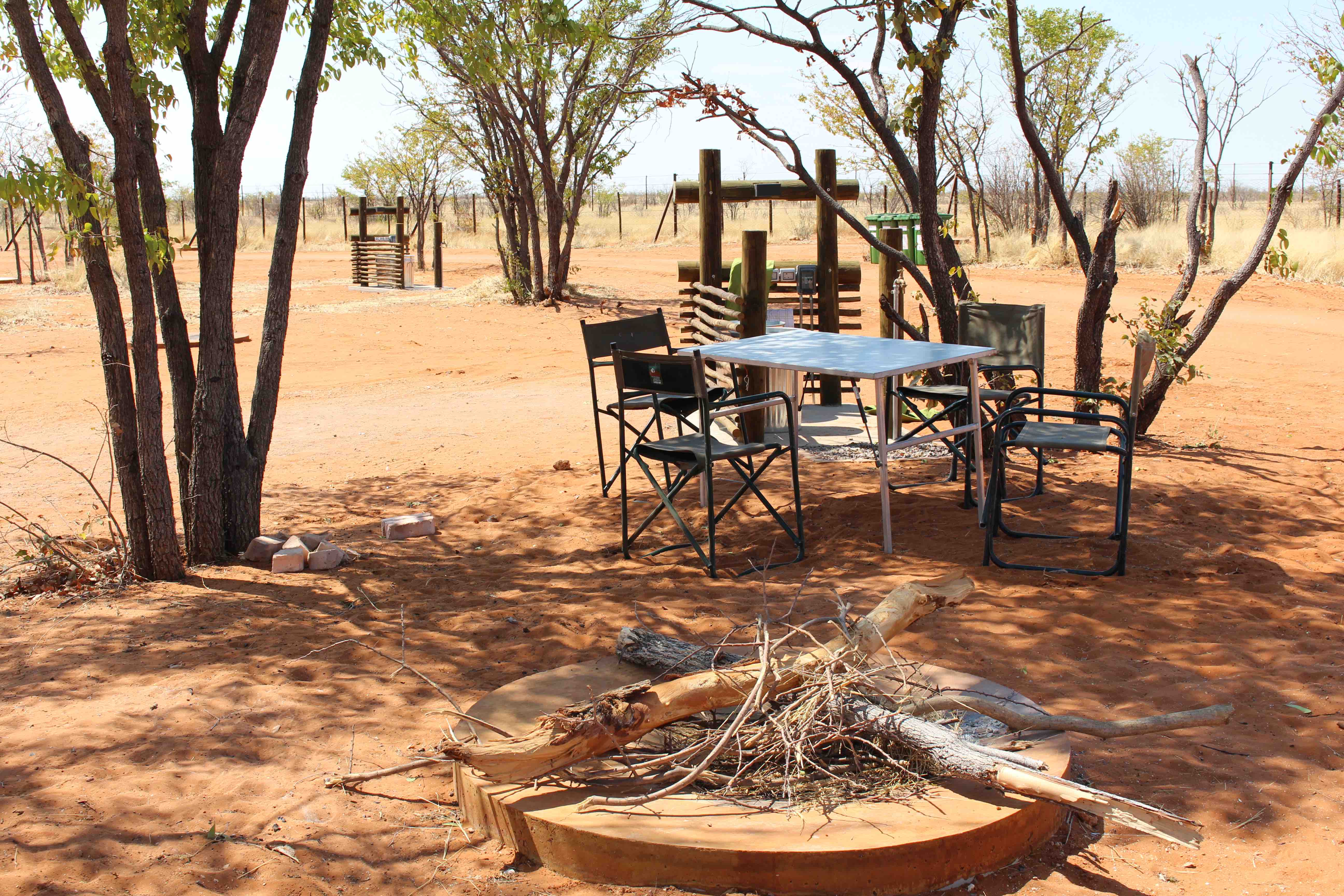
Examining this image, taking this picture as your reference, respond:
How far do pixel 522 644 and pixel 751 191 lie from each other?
5.07 m

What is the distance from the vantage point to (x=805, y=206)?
53844 millimetres

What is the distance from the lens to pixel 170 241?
4809mm

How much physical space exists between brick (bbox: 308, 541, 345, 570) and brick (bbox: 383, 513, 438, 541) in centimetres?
46

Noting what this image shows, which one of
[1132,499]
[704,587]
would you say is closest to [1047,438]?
[1132,499]

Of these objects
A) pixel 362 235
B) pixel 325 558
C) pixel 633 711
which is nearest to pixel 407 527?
pixel 325 558

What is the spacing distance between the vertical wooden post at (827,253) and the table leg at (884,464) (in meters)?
3.03

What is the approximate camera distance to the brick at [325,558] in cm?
521

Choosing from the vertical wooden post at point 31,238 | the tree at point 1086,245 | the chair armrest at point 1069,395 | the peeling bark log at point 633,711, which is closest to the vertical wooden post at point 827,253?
the tree at point 1086,245

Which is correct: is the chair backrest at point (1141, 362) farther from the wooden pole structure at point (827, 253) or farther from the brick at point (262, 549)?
the brick at point (262, 549)

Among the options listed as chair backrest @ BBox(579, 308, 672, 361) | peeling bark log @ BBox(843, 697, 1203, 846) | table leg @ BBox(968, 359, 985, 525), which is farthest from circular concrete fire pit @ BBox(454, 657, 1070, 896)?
chair backrest @ BBox(579, 308, 672, 361)

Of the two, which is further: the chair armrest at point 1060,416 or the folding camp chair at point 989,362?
the folding camp chair at point 989,362

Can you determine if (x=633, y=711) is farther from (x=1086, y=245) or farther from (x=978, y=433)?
(x=1086, y=245)

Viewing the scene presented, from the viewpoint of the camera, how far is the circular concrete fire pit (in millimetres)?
2459

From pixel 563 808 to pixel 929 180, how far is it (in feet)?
16.4
